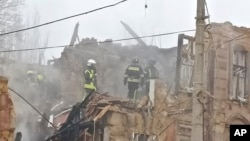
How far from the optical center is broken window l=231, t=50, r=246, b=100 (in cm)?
2185

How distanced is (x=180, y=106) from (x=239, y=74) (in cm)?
347

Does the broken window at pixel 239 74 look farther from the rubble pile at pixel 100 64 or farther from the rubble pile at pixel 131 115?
the rubble pile at pixel 100 64

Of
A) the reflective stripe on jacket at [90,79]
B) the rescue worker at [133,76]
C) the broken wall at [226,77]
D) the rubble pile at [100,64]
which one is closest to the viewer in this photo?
the reflective stripe on jacket at [90,79]

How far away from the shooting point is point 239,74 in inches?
869

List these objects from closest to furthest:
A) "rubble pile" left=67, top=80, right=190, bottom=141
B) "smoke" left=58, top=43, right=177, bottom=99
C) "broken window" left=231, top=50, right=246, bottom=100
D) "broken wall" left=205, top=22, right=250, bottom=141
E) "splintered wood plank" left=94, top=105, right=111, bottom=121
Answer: "splintered wood plank" left=94, top=105, right=111, bottom=121 < "rubble pile" left=67, top=80, right=190, bottom=141 < "broken wall" left=205, top=22, right=250, bottom=141 < "broken window" left=231, top=50, right=246, bottom=100 < "smoke" left=58, top=43, right=177, bottom=99

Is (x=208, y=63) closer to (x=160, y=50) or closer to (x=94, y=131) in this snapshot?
(x=94, y=131)

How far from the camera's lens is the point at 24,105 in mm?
20922

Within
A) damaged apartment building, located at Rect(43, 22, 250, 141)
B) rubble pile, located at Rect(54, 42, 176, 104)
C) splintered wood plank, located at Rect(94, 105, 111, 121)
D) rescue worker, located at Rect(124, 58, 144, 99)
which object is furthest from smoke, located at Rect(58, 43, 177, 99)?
splintered wood plank, located at Rect(94, 105, 111, 121)

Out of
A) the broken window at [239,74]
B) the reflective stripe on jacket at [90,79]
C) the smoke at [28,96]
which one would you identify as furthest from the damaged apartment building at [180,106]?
the smoke at [28,96]

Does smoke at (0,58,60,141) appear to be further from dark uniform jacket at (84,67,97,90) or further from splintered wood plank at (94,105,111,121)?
splintered wood plank at (94,105,111,121)

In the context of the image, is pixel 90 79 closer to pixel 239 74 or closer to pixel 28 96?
pixel 28 96

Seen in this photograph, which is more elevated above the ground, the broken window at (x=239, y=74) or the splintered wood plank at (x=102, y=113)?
the broken window at (x=239, y=74)

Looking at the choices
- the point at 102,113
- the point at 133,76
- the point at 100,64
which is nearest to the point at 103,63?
the point at 100,64

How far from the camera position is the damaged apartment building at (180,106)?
722 inches
